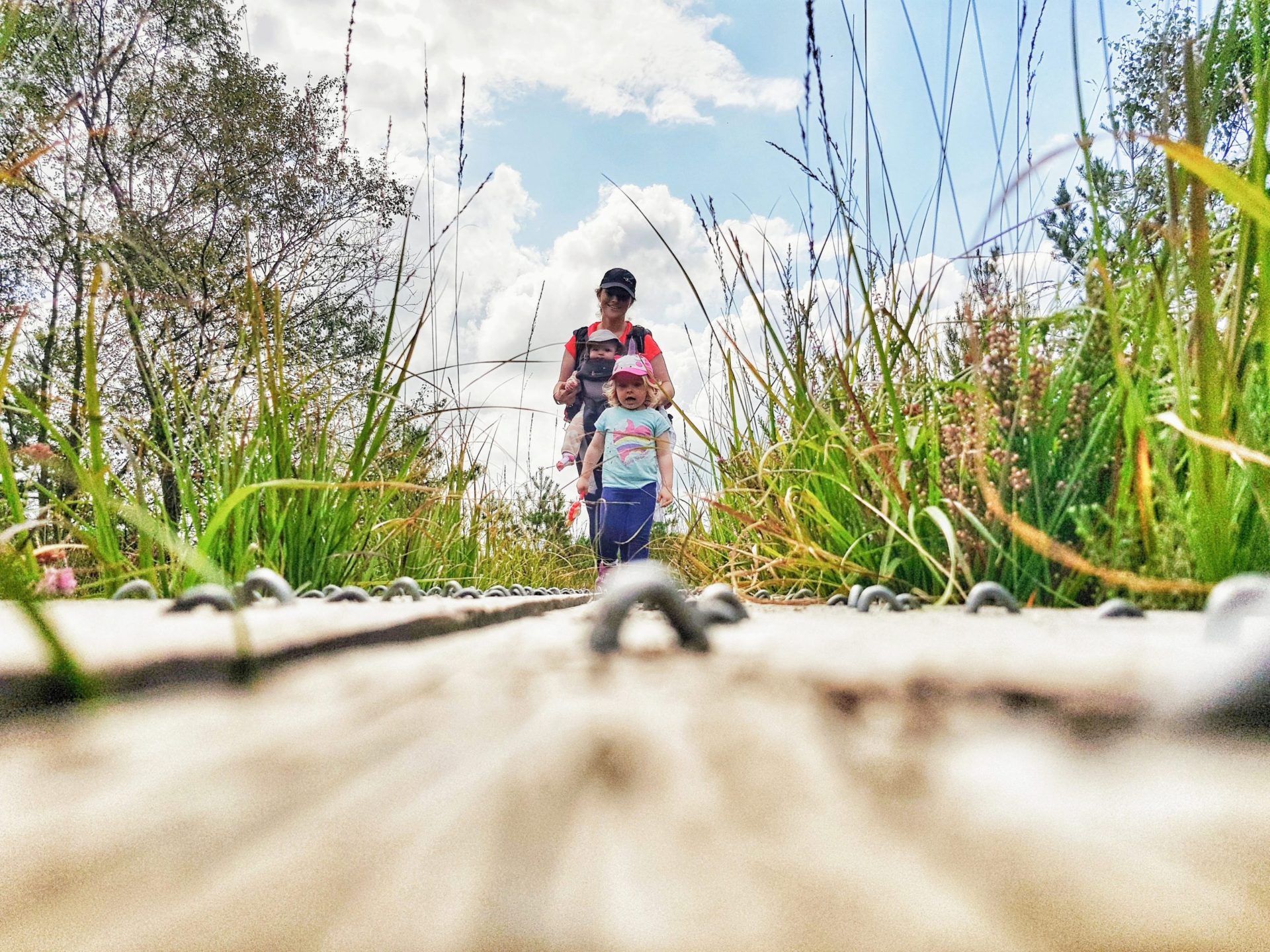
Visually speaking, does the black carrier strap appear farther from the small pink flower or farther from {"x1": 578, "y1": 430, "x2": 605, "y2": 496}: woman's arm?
the small pink flower

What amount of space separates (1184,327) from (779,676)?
4.46 feet

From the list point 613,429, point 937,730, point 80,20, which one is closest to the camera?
Answer: point 937,730

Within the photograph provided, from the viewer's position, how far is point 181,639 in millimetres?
487

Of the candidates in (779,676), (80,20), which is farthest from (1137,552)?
(80,20)

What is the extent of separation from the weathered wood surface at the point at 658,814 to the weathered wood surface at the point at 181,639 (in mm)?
16

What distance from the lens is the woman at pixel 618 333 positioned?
4.58m

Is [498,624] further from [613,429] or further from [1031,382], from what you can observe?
[613,429]

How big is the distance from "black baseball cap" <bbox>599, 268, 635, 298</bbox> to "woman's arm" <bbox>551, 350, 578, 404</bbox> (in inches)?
20.5

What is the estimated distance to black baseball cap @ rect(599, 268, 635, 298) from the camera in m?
4.64

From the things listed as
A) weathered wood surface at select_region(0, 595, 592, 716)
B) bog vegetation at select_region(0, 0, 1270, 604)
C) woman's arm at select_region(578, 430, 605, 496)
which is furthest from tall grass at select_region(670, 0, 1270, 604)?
woman's arm at select_region(578, 430, 605, 496)

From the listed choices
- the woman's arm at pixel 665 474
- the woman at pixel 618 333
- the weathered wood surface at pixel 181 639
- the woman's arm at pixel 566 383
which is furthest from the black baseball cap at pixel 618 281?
the weathered wood surface at pixel 181 639

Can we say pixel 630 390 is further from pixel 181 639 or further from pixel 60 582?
pixel 181 639

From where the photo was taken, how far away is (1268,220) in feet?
2.27

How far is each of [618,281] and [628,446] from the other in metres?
1.26
